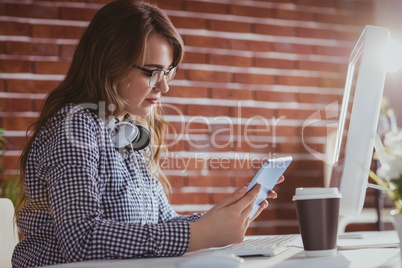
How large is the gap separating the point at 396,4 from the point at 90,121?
Answer: 2.77 meters

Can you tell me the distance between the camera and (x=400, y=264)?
88 centimetres

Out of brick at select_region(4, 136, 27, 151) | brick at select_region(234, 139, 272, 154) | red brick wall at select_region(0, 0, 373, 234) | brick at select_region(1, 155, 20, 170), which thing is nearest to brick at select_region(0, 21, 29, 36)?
red brick wall at select_region(0, 0, 373, 234)

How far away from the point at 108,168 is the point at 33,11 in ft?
5.94

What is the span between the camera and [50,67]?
2848 mm

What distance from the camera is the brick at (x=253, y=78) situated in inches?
124

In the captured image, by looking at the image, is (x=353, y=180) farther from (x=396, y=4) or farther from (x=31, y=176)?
(x=396, y=4)

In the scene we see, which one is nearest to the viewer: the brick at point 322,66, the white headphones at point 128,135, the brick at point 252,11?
the white headphones at point 128,135

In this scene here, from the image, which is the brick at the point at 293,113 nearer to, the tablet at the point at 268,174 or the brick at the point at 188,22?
the brick at the point at 188,22

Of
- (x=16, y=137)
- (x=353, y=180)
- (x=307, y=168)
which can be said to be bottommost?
(x=307, y=168)

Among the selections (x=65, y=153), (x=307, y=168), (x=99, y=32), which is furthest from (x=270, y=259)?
(x=307, y=168)

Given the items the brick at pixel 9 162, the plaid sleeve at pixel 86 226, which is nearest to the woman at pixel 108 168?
the plaid sleeve at pixel 86 226

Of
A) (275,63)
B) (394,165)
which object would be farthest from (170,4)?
(394,165)

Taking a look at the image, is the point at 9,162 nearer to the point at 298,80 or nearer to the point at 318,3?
the point at 298,80

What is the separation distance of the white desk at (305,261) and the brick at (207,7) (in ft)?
7.36
